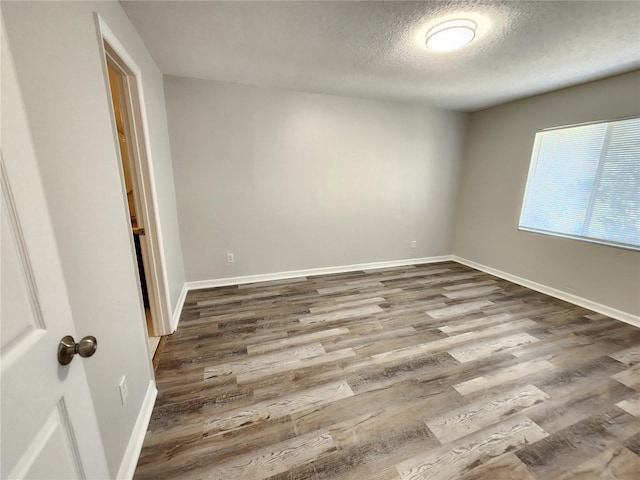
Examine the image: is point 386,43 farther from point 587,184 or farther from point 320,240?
point 587,184

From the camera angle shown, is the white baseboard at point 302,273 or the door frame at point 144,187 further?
the white baseboard at point 302,273

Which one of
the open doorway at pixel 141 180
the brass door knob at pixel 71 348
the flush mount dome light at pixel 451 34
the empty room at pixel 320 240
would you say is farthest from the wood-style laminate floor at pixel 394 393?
the flush mount dome light at pixel 451 34

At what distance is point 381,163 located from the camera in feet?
12.0

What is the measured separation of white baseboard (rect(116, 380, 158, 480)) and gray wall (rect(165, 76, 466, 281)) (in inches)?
69.3

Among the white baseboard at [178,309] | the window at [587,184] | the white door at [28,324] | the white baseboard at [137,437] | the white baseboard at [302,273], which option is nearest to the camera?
the white door at [28,324]

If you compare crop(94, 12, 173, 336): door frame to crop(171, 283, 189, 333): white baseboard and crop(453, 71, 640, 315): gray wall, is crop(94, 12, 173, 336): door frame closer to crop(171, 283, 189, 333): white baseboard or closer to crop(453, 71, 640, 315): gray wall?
crop(171, 283, 189, 333): white baseboard

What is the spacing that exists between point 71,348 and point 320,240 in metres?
3.09

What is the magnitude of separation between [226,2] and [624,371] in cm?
376

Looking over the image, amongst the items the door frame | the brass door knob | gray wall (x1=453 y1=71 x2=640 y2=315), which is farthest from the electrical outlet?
gray wall (x1=453 y1=71 x2=640 y2=315)

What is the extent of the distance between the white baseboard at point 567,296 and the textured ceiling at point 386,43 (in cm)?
232

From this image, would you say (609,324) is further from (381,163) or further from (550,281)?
(381,163)

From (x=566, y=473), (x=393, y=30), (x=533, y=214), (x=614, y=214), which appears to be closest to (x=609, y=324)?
(x=614, y=214)

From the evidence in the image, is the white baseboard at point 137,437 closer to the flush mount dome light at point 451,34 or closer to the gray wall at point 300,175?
the gray wall at point 300,175

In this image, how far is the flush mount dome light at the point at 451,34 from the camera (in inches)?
66.2
